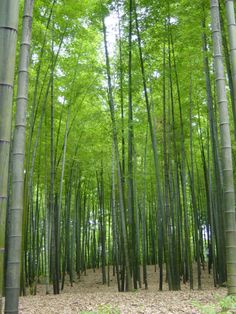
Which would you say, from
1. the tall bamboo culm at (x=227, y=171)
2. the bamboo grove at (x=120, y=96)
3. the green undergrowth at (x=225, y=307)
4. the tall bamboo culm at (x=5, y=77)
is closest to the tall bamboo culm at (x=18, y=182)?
the bamboo grove at (x=120, y=96)

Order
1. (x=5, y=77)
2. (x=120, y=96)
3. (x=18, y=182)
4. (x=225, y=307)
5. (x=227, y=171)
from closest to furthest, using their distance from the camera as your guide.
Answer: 1. (x=5, y=77)
2. (x=18, y=182)
3. (x=225, y=307)
4. (x=227, y=171)
5. (x=120, y=96)

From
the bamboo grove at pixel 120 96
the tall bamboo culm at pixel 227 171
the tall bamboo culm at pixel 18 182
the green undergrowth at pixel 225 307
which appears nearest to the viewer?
the tall bamboo culm at pixel 18 182

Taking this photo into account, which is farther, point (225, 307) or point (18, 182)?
point (225, 307)

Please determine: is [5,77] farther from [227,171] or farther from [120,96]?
[120,96]

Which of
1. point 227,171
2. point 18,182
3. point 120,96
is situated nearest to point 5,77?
point 18,182

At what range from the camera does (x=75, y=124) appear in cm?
909

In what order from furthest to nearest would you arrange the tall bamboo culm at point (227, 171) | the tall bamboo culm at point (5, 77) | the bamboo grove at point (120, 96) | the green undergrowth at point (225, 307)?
the tall bamboo culm at point (227, 171)
the green undergrowth at point (225, 307)
the bamboo grove at point (120, 96)
the tall bamboo culm at point (5, 77)

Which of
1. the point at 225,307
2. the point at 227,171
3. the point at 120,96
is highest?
the point at 120,96

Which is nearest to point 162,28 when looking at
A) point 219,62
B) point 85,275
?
point 219,62

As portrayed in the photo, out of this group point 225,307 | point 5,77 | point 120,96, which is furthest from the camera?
point 120,96

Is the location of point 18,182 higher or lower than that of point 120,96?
lower

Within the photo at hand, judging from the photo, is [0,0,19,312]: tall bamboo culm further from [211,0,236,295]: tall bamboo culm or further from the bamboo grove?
[211,0,236,295]: tall bamboo culm

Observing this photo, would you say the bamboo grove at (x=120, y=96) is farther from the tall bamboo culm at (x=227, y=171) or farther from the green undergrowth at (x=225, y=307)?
the green undergrowth at (x=225, y=307)

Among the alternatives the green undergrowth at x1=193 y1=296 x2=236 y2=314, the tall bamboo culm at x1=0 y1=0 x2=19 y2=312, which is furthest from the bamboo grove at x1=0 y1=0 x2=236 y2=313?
the green undergrowth at x1=193 y1=296 x2=236 y2=314
